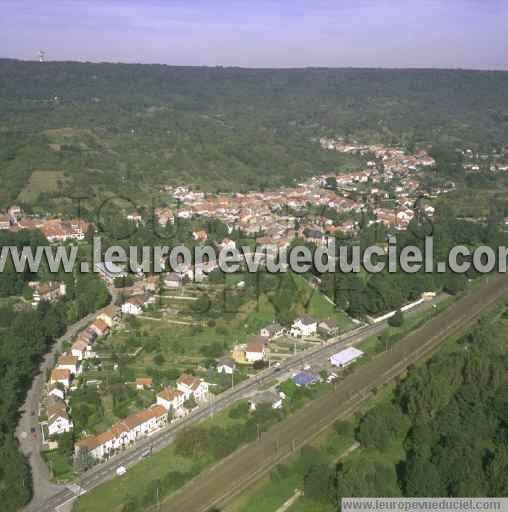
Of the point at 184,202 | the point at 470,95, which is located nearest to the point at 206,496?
the point at 184,202

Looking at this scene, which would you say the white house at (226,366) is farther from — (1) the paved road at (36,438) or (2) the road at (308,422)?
(1) the paved road at (36,438)

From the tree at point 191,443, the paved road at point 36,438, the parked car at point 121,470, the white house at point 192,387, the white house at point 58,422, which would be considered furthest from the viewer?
the white house at point 192,387

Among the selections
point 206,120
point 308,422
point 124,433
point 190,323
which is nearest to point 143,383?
point 124,433

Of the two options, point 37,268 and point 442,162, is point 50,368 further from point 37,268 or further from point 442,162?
point 442,162

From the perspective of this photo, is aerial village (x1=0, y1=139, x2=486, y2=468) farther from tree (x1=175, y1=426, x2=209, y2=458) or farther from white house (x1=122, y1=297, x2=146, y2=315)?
tree (x1=175, y1=426, x2=209, y2=458)

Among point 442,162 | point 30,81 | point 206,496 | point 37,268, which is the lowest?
point 206,496

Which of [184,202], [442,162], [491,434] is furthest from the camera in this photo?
[442,162]

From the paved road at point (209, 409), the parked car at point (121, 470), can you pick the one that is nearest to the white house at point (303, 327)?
the paved road at point (209, 409)
